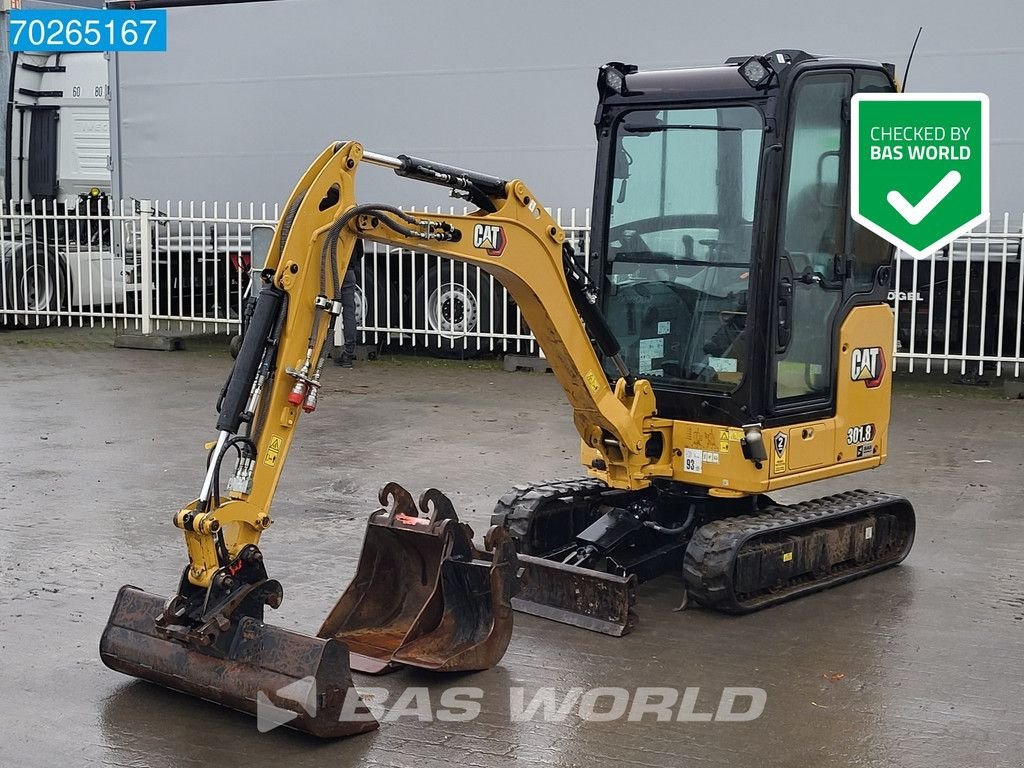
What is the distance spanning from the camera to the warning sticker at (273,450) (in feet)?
19.3

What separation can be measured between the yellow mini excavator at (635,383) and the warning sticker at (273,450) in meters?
0.01

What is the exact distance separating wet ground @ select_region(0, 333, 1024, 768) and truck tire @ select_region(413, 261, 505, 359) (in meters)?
3.79

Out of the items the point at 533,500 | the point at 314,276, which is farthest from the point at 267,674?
the point at 533,500

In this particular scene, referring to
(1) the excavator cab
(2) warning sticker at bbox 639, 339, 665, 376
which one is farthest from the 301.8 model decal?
(2) warning sticker at bbox 639, 339, 665, 376

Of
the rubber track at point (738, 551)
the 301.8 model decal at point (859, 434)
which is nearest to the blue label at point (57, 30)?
the 301.8 model decal at point (859, 434)

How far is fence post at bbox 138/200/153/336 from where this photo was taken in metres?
17.7

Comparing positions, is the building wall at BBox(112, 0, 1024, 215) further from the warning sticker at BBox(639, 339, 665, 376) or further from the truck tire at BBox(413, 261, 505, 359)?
the warning sticker at BBox(639, 339, 665, 376)

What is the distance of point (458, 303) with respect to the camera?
16859 millimetres

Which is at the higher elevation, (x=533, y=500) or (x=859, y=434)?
(x=859, y=434)

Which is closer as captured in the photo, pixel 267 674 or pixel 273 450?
pixel 267 674

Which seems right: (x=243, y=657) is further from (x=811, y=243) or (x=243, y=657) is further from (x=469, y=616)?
(x=811, y=243)

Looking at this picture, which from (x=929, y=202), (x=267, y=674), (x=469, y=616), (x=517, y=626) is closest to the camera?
(x=267, y=674)

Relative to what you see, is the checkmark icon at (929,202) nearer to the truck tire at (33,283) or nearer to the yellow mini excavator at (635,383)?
the yellow mini excavator at (635,383)

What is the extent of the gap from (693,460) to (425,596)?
5.57ft
